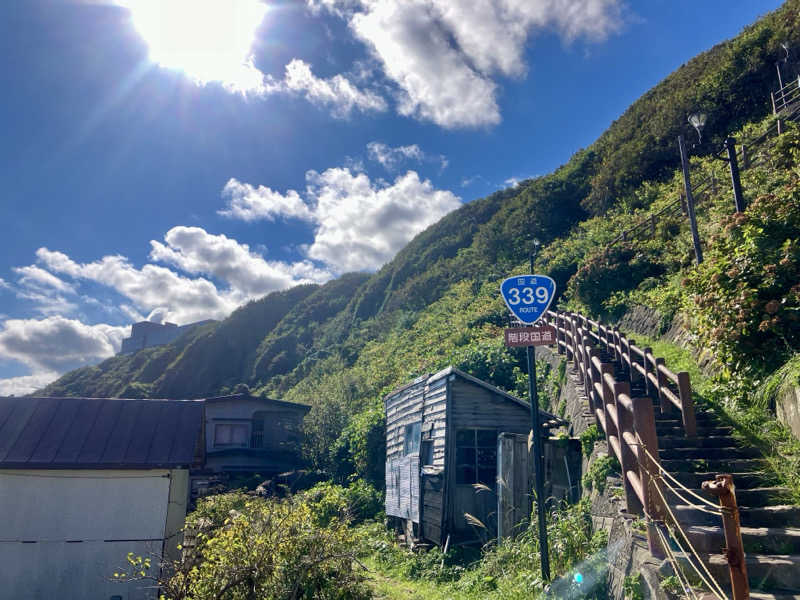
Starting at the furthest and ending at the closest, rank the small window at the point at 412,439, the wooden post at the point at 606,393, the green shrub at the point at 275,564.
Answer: the small window at the point at 412,439, the wooden post at the point at 606,393, the green shrub at the point at 275,564

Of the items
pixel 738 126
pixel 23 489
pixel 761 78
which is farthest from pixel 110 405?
pixel 761 78

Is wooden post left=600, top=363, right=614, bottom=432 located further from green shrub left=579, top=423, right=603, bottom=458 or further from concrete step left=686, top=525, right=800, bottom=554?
concrete step left=686, top=525, right=800, bottom=554

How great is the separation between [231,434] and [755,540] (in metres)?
29.9

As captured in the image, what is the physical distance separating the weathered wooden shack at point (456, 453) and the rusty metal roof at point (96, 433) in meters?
5.96

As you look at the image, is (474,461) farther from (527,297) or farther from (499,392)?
(527,297)

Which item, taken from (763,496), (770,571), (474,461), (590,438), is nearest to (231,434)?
(474,461)

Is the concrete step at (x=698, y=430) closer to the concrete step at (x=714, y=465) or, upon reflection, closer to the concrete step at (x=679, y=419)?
the concrete step at (x=679, y=419)

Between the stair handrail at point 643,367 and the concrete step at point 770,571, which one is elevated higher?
the stair handrail at point 643,367

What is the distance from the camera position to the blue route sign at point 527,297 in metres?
7.94

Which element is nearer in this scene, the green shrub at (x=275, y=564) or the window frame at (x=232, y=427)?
the green shrub at (x=275, y=564)

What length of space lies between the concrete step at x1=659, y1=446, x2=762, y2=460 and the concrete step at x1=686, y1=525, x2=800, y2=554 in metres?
1.79

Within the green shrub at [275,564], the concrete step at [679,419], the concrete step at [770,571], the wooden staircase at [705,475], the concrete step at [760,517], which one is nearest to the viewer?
the concrete step at [770,571]

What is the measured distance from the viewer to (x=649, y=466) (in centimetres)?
567

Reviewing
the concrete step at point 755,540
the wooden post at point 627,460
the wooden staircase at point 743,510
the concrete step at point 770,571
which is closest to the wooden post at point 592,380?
the wooden staircase at point 743,510
